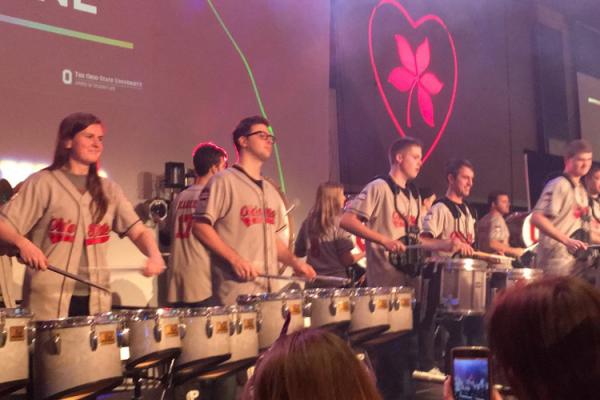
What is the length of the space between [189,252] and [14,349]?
85.8 inches

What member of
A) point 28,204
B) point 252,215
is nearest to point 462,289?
point 252,215

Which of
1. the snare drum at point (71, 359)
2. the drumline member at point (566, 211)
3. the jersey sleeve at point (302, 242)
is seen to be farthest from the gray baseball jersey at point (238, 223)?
the drumline member at point (566, 211)

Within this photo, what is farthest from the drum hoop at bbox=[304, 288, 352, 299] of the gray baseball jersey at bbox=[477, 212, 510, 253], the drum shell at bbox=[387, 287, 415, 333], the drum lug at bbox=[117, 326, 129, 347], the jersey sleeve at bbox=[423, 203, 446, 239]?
the gray baseball jersey at bbox=[477, 212, 510, 253]

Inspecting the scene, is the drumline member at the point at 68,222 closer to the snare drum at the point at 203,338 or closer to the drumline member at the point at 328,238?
the snare drum at the point at 203,338

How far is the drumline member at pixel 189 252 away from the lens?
16.2 ft

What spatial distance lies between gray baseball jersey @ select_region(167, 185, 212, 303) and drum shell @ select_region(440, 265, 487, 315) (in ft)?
5.35

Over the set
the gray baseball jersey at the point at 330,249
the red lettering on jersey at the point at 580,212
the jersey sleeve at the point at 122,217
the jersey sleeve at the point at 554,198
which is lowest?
the gray baseball jersey at the point at 330,249

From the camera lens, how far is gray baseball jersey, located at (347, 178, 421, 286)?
5117mm

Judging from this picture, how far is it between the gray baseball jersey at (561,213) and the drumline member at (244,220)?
254 cm

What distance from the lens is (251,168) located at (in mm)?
4371

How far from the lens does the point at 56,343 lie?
3.03m

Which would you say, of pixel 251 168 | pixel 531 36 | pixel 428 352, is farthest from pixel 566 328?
pixel 531 36

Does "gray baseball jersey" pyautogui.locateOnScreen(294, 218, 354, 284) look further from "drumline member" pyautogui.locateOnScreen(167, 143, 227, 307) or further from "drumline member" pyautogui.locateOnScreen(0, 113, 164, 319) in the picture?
"drumline member" pyautogui.locateOnScreen(0, 113, 164, 319)

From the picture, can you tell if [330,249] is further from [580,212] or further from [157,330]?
[157,330]
